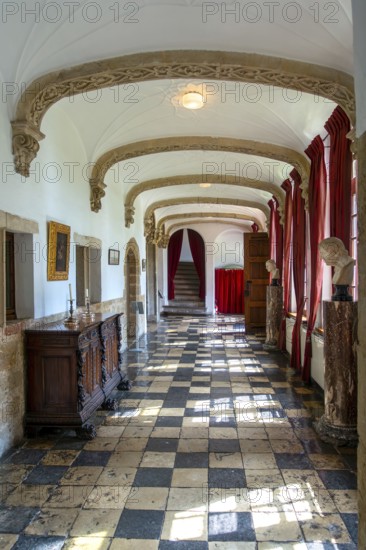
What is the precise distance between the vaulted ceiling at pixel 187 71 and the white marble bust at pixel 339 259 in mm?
1467

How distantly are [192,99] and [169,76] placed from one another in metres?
0.79

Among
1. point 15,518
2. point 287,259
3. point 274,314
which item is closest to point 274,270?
point 287,259

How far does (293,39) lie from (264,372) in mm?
4744

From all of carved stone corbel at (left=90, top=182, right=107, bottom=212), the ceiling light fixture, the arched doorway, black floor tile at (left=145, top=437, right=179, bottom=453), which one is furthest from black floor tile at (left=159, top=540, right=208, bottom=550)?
the arched doorway

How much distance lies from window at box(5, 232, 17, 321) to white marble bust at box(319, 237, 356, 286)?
10.3 ft

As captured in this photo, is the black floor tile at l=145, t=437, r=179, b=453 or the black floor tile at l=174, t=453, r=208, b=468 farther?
the black floor tile at l=145, t=437, r=179, b=453

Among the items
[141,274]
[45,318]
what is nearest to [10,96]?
[45,318]

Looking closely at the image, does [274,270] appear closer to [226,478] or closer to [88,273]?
[88,273]

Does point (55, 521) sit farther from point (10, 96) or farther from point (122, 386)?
point (10, 96)

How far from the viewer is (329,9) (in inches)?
127

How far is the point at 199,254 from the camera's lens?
18.4 metres

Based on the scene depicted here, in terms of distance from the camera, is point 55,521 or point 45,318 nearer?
point 55,521

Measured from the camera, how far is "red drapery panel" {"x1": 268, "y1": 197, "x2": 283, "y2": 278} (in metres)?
9.30

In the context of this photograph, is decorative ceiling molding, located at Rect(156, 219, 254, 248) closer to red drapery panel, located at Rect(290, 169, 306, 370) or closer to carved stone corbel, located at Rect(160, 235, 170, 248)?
carved stone corbel, located at Rect(160, 235, 170, 248)
